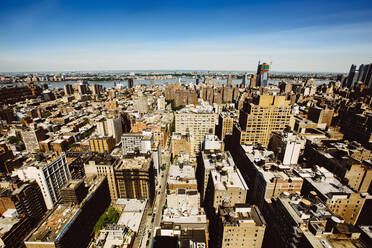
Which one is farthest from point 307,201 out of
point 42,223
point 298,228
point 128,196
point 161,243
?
point 42,223

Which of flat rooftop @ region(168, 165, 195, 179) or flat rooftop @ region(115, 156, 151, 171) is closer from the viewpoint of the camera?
flat rooftop @ region(168, 165, 195, 179)

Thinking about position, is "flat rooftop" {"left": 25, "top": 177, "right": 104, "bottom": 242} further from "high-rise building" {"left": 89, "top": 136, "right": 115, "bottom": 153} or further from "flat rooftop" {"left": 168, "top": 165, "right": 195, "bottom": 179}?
"high-rise building" {"left": 89, "top": 136, "right": 115, "bottom": 153}

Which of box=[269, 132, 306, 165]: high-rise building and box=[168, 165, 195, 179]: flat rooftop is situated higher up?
box=[269, 132, 306, 165]: high-rise building

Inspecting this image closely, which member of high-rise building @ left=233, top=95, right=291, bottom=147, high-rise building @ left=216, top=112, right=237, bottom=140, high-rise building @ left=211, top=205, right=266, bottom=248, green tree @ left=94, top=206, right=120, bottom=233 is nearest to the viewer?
high-rise building @ left=211, top=205, right=266, bottom=248

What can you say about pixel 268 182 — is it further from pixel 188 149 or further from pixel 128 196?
pixel 128 196

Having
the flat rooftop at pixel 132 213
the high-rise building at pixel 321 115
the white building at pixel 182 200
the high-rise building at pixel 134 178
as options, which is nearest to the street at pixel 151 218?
the flat rooftop at pixel 132 213

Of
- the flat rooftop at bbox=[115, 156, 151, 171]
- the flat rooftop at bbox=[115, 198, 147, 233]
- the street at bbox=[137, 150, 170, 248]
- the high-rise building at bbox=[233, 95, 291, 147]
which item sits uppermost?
the high-rise building at bbox=[233, 95, 291, 147]

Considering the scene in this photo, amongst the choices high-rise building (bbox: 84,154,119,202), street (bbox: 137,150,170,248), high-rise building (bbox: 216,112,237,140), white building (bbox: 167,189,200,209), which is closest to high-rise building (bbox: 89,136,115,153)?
high-rise building (bbox: 84,154,119,202)

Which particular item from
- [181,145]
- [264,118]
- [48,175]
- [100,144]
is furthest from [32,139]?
[264,118]

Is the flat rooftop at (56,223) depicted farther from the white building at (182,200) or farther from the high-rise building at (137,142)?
the high-rise building at (137,142)
